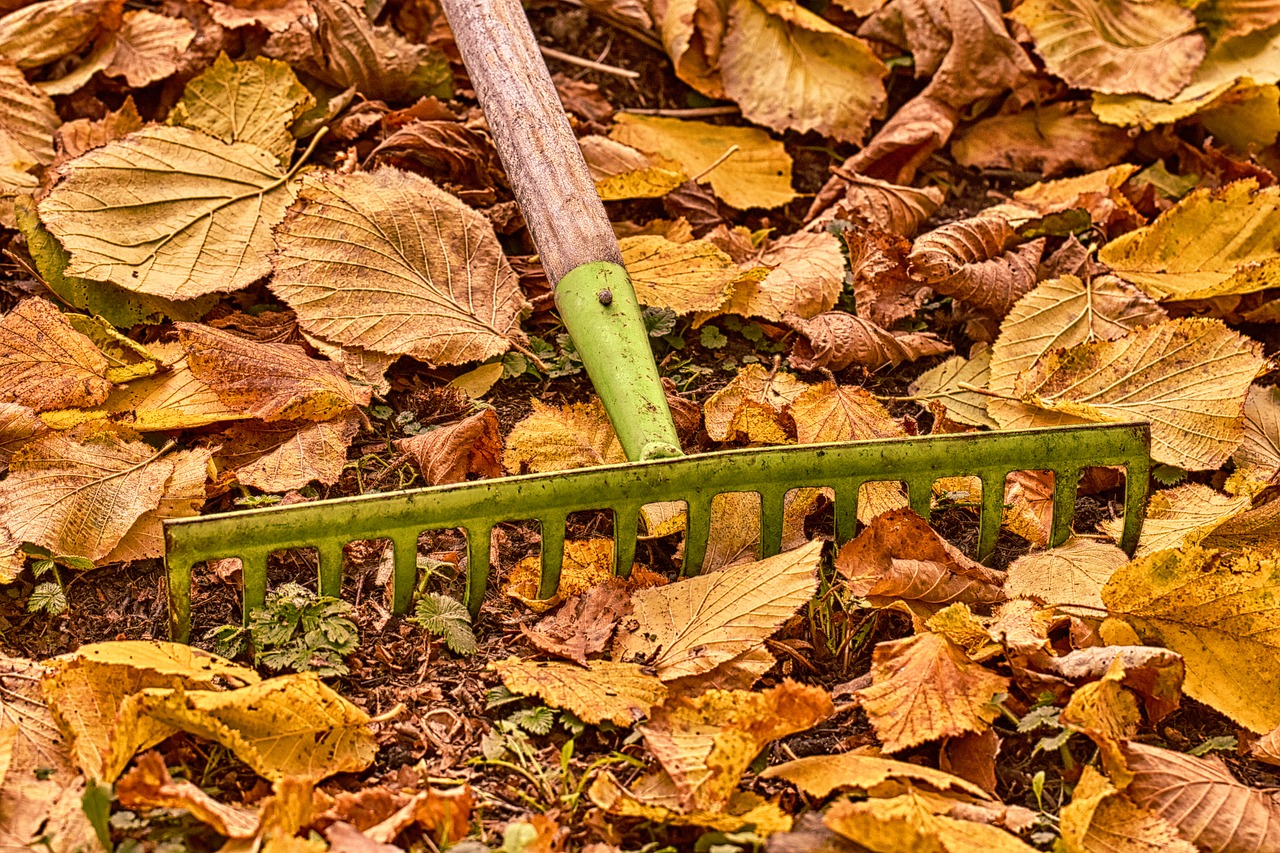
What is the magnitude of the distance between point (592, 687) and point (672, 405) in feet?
1.93

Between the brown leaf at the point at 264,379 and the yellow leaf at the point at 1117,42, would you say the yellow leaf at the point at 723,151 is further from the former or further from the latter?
the brown leaf at the point at 264,379

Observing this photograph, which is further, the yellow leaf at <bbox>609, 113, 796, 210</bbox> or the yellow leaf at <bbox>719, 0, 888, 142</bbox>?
the yellow leaf at <bbox>719, 0, 888, 142</bbox>

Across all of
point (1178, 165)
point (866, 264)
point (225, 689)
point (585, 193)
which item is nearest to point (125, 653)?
point (225, 689)

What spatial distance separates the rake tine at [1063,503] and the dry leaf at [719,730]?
526 millimetres

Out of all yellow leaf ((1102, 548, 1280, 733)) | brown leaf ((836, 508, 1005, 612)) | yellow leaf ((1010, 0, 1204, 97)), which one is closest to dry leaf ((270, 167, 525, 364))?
brown leaf ((836, 508, 1005, 612))

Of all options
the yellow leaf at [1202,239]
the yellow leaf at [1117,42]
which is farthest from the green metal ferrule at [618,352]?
the yellow leaf at [1117,42]

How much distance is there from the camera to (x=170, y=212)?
2.16 metres

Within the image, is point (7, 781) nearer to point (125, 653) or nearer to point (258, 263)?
point (125, 653)

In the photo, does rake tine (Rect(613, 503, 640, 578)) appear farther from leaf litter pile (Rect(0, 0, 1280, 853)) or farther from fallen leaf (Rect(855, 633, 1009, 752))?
fallen leaf (Rect(855, 633, 1009, 752))

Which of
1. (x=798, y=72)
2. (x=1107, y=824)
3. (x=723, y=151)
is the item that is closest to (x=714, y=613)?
(x=1107, y=824)

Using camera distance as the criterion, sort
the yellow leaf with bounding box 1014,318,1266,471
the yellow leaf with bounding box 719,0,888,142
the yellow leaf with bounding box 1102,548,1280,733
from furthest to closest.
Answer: the yellow leaf with bounding box 719,0,888,142 → the yellow leaf with bounding box 1014,318,1266,471 → the yellow leaf with bounding box 1102,548,1280,733

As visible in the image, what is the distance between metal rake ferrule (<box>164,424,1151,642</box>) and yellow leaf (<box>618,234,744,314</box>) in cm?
51

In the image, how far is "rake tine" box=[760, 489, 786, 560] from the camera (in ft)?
5.84

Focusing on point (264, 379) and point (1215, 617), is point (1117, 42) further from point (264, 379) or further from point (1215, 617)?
point (264, 379)
